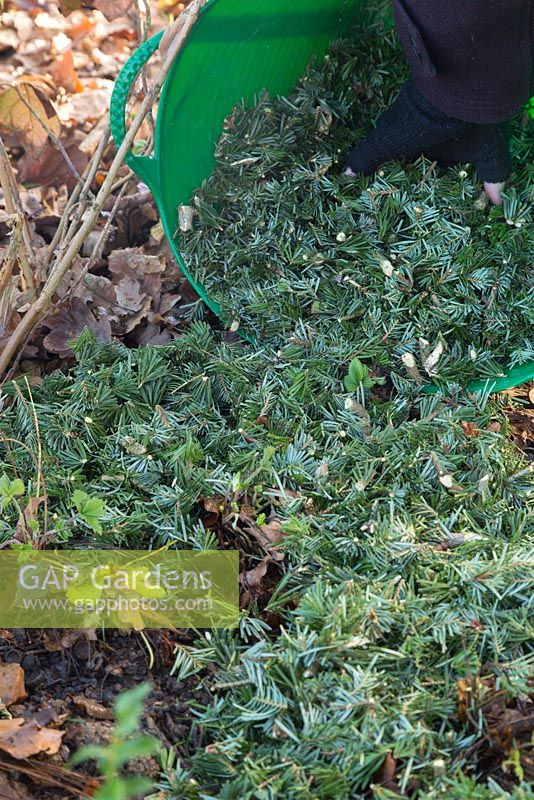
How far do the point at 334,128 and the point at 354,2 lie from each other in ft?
1.10

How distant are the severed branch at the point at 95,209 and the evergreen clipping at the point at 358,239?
0.91ft

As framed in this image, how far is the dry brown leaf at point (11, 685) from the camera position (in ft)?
4.15

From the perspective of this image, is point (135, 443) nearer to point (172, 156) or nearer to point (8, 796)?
point (8, 796)

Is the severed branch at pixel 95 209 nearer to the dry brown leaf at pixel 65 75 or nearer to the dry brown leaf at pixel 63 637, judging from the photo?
the dry brown leaf at pixel 63 637

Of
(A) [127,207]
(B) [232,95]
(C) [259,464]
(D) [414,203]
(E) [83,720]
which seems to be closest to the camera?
(E) [83,720]

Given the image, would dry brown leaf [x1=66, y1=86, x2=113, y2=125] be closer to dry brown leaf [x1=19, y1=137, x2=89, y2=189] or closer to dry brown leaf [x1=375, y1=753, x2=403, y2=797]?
dry brown leaf [x1=19, y1=137, x2=89, y2=189]

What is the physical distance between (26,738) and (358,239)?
4.13 ft

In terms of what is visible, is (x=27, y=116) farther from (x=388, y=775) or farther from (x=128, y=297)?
(x=388, y=775)

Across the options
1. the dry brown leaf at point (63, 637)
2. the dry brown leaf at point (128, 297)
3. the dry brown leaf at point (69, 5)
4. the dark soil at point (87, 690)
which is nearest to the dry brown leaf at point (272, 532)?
the dark soil at point (87, 690)

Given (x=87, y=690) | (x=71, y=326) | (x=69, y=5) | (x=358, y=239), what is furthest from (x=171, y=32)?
(x=69, y=5)

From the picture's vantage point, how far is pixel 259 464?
1538 mm

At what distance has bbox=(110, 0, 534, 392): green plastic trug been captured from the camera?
5.95 ft

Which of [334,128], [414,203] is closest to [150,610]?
[414,203]

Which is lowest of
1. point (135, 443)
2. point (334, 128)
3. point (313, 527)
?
point (313, 527)
